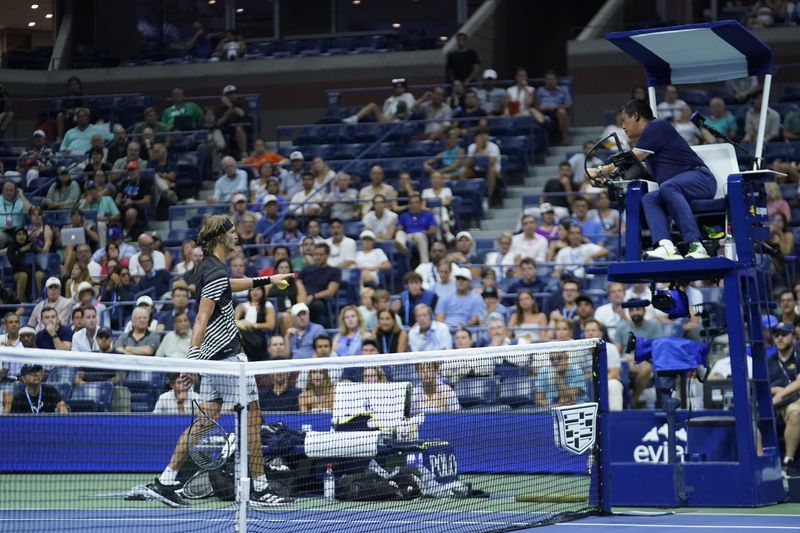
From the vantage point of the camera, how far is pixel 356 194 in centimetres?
1883

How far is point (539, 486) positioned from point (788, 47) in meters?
13.6

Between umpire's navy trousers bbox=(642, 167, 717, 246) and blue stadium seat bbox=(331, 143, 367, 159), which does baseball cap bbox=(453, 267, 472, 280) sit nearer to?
umpire's navy trousers bbox=(642, 167, 717, 246)

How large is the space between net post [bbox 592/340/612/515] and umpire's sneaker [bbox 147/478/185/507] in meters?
2.92

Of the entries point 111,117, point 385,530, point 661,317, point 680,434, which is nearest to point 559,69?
point 111,117

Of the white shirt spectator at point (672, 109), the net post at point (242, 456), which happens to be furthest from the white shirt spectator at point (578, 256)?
the net post at point (242, 456)

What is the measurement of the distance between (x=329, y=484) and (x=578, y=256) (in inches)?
284

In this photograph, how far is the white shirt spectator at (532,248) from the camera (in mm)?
16516

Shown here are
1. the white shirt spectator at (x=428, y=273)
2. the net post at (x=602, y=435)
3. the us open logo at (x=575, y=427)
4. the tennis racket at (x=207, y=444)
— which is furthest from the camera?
the white shirt spectator at (x=428, y=273)

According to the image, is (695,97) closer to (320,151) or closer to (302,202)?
(320,151)

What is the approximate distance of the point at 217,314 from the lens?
906 centimetres

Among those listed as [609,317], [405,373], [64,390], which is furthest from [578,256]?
[64,390]

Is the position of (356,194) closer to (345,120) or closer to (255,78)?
(345,120)

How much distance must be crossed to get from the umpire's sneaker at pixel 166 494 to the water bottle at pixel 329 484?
1.08 metres

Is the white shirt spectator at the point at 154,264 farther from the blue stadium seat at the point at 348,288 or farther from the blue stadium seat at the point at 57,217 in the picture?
the blue stadium seat at the point at 348,288
